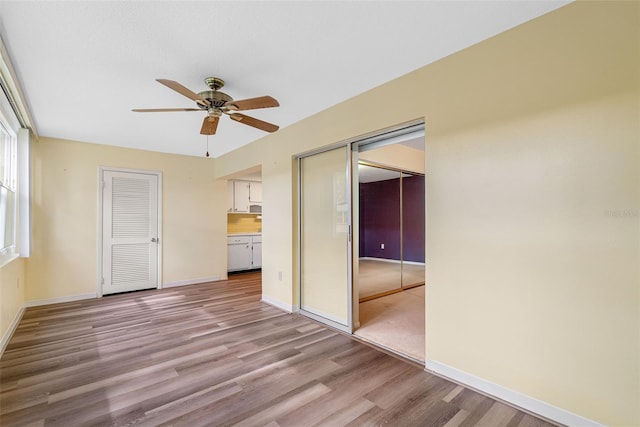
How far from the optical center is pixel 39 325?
11.3 feet

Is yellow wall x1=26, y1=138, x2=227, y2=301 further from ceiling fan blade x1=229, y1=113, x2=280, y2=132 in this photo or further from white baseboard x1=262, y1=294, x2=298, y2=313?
ceiling fan blade x1=229, y1=113, x2=280, y2=132

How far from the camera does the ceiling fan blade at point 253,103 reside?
235cm

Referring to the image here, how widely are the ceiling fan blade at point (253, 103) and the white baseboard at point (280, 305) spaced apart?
102 inches

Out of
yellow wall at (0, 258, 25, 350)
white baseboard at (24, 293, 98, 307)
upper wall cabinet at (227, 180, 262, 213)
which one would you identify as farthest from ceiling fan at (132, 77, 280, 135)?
upper wall cabinet at (227, 180, 262, 213)

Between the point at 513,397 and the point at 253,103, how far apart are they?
2841 mm

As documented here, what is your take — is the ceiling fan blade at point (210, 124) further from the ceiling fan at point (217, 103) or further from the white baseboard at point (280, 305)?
the white baseboard at point (280, 305)

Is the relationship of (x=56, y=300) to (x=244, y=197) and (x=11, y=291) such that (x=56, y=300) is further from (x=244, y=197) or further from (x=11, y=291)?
(x=244, y=197)

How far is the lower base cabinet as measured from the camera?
261 inches

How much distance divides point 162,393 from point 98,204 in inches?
154

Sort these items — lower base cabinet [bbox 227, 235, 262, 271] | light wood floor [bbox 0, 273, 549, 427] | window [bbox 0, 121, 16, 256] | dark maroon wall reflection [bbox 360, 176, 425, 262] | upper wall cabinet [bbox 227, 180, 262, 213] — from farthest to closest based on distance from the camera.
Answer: upper wall cabinet [bbox 227, 180, 262, 213] → lower base cabinet [bbox 227, 235, 262, 271] → dark maroon wall reflection [bbox 360, 176, 425, 262] → window [bbox 0, 121, 16, 256] → light wood floor [bbox 0, 273, 549, 427]

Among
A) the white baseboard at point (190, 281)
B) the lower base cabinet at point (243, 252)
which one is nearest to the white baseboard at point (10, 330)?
the white baseboard at point (190, 281)

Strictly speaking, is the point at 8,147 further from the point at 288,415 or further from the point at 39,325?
the point at 288,415

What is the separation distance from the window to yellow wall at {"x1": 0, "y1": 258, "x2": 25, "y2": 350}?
218 mm

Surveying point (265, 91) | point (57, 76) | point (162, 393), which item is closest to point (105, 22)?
point (57, 76)
